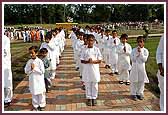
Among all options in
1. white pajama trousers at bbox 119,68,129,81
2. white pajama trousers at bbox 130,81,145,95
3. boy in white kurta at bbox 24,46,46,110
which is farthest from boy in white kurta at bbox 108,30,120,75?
boy in white kurta at bbox 24,46,46,110

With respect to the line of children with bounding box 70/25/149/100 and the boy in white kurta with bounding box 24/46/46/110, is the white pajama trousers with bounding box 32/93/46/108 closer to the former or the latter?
the boy in white kurta with bounding box 24/46/46/110

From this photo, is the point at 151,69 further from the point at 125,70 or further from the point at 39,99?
the point at 39,99

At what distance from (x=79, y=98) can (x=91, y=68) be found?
37.2 inches

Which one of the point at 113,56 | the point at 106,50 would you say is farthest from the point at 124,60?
the point at 106,50

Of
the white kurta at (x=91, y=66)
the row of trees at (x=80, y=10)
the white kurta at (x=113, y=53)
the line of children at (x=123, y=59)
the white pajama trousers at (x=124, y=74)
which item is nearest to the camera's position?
the white kurta at (x=91, y=66)

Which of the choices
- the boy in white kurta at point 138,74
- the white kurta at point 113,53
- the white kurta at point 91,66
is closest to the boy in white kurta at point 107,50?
the white kurta at point 113,53

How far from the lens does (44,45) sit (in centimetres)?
960

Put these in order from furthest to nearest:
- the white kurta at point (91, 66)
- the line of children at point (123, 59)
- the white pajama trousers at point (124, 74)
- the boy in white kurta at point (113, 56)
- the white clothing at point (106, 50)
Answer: the white clothing at point (106, 50), the boy in white kurta at point (113, 56), the white pajama trousers at point (124, 74), the line of children at point (123, 59), the white kurta at point (91, 66)

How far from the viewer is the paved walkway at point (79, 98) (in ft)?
24.3

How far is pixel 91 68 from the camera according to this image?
7605 mm

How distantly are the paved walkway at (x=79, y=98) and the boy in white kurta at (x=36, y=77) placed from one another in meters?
0.20

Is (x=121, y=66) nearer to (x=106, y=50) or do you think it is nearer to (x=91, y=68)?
(x=91, y=68)

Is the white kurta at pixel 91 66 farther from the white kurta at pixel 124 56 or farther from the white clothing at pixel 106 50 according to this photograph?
the white clothing at pixel 106 50

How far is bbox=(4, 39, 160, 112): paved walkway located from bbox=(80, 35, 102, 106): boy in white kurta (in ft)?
0.78
